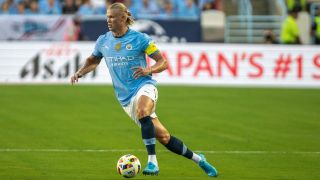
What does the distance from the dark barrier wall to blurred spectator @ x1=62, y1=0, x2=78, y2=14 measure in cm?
172

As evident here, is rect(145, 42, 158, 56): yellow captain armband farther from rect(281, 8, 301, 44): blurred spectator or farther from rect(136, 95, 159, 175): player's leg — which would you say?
rect(281, 8, 301, 44): blurred spectator

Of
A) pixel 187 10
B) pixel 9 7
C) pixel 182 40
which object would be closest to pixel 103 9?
pixel 187 10

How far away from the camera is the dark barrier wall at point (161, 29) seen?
96.5 ft

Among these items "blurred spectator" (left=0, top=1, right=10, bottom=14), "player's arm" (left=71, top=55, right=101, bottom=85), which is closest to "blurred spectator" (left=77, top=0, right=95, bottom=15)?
"blurred spectator" (left=0, top=1, right=10, bottom=14)

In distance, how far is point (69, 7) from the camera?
31.2 metres

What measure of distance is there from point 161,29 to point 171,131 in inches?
543

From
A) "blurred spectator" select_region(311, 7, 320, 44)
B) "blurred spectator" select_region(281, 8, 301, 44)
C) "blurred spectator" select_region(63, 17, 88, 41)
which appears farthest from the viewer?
"blurred spectator" select_region(311, 7, 320, 44)

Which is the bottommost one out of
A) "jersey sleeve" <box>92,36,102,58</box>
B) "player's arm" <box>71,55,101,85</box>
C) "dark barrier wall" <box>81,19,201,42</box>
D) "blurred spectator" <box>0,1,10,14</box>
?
"dark barrier wall" <box>81,19,201,42</box>

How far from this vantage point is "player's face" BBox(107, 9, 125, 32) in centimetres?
1060

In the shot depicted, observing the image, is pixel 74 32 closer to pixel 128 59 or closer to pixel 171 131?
pixel 171 131

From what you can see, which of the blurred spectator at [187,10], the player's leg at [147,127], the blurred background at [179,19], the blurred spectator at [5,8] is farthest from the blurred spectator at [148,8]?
the player's leg at [147,127]

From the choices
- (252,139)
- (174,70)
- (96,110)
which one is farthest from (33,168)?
(174,70)

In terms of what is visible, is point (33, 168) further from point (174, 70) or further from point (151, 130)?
point (174, 70)

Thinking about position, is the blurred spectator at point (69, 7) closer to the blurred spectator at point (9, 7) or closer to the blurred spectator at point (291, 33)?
the blurred spectator at point (9, 7)
